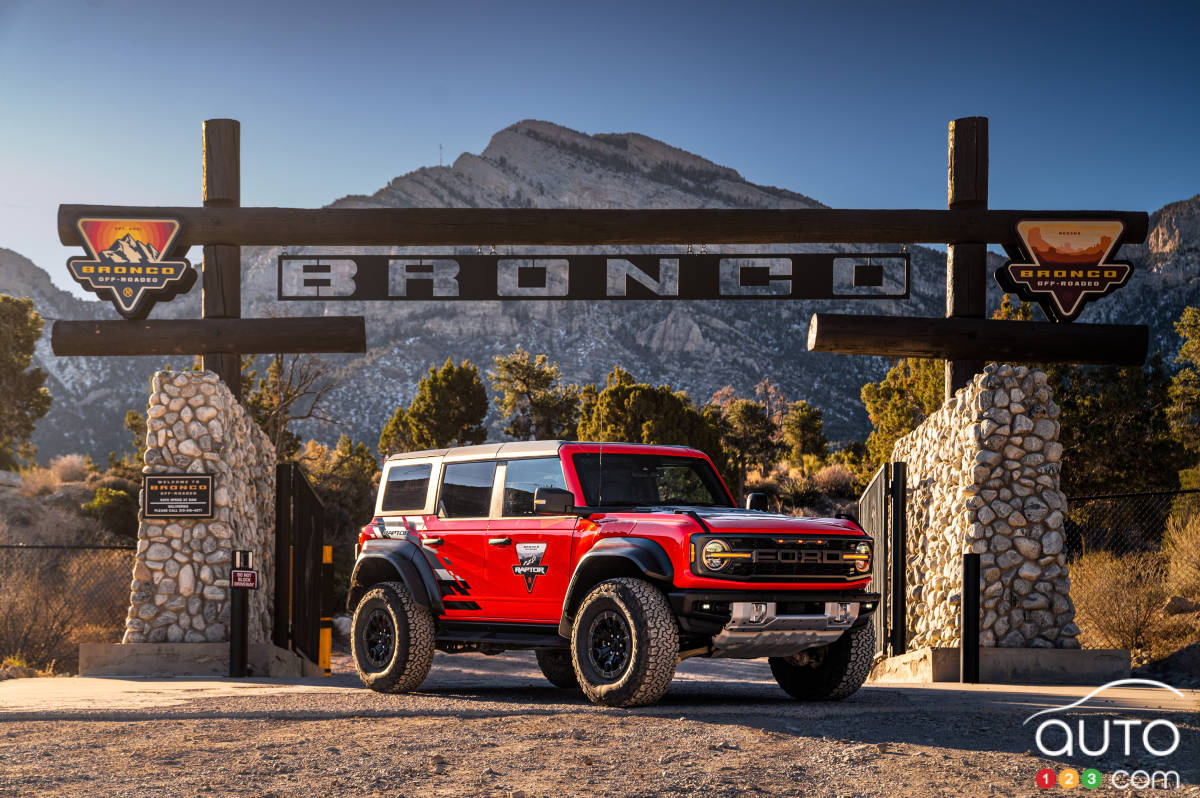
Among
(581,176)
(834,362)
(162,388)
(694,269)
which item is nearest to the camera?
(162,388)

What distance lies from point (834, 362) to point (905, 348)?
314 ft

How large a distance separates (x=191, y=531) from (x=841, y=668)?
8.55 meters

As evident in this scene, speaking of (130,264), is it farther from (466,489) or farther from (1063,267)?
(1063,267)

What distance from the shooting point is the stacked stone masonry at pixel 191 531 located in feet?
49.0

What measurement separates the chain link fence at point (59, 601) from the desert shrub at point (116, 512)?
624 centimetres

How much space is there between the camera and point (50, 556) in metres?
26.6

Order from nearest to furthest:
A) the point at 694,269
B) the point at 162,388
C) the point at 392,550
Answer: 1. the point at 392,550
2. the point at 162,388
3. the point at 694,269

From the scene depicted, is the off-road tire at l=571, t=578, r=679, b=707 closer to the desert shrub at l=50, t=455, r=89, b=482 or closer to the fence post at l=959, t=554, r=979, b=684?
the fence post at l=959, t=554, r=979, b=684

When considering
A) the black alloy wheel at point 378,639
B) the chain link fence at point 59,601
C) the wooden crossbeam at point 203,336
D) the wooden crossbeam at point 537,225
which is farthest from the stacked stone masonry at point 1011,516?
the chain link fence at point 59,601

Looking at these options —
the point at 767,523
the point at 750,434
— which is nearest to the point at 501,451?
the point at 767,523

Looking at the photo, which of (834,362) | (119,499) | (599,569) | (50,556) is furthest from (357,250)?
(599,569)

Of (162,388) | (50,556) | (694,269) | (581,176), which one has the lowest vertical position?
(50,556)

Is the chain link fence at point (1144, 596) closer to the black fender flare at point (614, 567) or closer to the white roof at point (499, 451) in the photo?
the black fender flare at point (614, 567)

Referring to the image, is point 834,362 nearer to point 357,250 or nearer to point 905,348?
point 357,250
